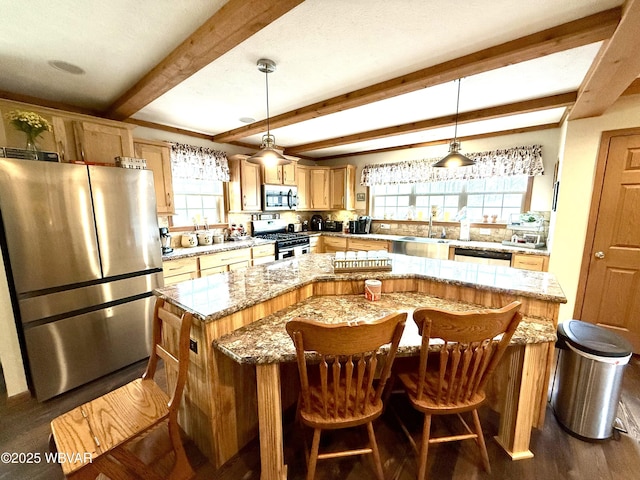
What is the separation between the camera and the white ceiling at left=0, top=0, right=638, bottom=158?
1349 mm

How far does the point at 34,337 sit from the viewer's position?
1.94m

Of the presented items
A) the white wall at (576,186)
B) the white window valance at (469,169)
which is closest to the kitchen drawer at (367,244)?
the white window valance at (469,169)

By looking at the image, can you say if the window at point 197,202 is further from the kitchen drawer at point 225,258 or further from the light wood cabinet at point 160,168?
the kitchen drawer at point 225,258

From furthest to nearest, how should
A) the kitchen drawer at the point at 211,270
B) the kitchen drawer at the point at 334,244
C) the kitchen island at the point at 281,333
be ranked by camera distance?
the kitchen drawer at the point at 334,244 → the kitchen drawer at the point at 211,270 → the kitchen island at the point at 281,333

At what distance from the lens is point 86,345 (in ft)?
7.13

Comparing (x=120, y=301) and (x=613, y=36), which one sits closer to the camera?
(x=613, y=36)

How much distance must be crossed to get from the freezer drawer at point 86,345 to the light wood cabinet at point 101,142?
4.59ft

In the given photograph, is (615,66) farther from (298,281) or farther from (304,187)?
(304,187)

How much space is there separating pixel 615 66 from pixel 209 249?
380 centimetres

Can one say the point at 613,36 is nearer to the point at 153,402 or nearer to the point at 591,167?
the point at 591,167

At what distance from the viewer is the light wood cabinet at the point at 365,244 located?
435 cm

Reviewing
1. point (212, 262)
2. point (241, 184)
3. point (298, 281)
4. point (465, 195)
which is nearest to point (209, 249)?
point (212, 262)

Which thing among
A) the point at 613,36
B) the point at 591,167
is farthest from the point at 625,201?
the point at 613,36

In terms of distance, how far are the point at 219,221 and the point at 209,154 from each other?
39.1 inches
